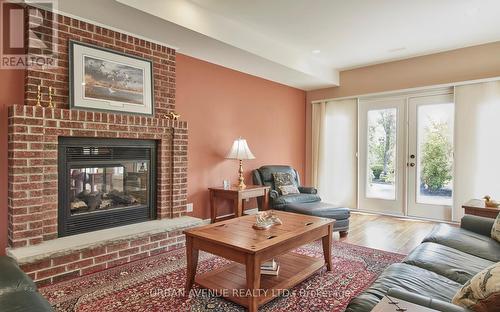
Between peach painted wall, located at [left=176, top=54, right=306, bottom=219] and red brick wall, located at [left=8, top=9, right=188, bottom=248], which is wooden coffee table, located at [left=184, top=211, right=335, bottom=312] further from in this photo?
peach painted wall, located at [left=176, top=54, right=306, bottom=219]

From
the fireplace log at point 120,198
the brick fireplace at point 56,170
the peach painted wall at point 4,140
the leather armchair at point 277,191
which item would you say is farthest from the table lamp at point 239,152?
the peach painted wall at point 4,140

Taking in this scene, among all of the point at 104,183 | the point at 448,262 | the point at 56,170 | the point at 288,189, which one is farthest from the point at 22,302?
the point at 288,189

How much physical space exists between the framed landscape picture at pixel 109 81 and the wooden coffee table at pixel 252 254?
1.76 meters

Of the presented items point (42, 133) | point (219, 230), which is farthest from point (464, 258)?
point (42, 133)

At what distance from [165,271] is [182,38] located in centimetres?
251

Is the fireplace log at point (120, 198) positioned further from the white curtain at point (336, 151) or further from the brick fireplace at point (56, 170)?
the white curtain at point (336, 151)

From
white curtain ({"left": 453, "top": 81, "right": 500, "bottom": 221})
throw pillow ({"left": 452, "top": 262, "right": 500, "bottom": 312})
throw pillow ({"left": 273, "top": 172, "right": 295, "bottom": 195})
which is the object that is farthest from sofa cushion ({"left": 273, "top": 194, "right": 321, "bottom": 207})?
throw pillow ({"left": 452, "top": 262, "right": 500, "bottom": 312})

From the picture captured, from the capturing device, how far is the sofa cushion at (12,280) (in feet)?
5.47

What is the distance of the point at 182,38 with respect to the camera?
3420 millimetres

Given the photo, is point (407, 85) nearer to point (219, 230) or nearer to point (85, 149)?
point (219, 230)

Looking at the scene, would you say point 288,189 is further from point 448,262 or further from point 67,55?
point 67,55

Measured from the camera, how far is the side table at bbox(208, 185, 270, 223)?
4051mm

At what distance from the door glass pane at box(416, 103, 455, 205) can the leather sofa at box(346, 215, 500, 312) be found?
226 centimetres

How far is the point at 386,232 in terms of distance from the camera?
421 cm
